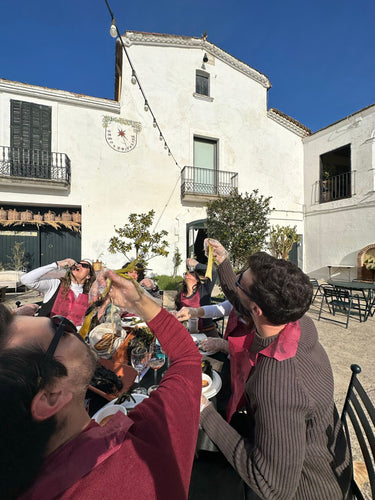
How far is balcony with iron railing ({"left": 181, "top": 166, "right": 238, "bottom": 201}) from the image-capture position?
34.6 ft

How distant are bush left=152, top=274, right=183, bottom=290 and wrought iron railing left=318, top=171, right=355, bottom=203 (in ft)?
30.8

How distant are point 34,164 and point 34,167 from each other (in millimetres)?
126

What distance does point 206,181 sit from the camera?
1116cm

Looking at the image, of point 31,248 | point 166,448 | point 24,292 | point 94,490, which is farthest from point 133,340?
point 31,248

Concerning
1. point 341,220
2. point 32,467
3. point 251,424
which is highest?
point 341,220

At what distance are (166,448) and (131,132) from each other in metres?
11.3

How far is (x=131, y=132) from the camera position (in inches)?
392

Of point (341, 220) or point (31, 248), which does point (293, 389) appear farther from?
point (341, 220)

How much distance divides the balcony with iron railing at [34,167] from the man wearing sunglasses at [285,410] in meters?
9.79

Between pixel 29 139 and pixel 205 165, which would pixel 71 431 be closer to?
pixel 29 139

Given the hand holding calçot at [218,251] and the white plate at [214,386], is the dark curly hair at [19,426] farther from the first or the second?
the hand holding calçot at [218,251]

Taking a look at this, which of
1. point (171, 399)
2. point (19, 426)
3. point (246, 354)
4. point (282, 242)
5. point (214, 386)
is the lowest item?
point (214, 386)

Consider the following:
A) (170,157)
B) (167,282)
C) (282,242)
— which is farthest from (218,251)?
(170,157)

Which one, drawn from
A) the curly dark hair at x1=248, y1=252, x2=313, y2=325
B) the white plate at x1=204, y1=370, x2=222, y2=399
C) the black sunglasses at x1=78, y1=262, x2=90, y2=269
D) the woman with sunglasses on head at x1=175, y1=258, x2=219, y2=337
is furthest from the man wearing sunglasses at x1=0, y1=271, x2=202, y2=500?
the black sunglasses at x1=78, y1=262, x2=90, y2=269
